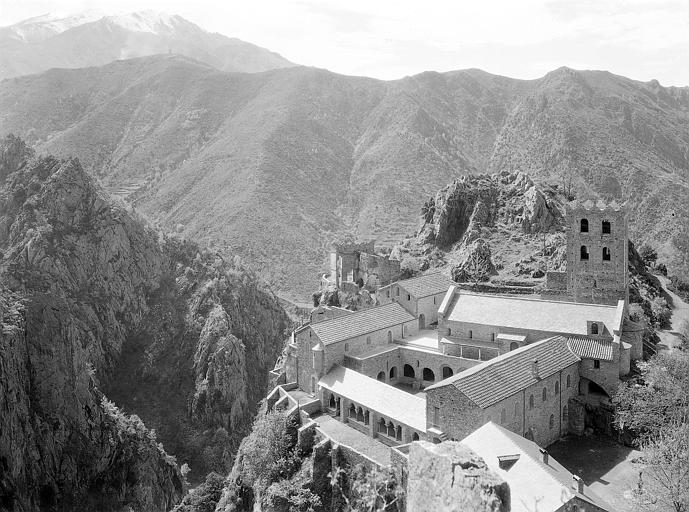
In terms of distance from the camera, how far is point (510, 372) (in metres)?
35.7

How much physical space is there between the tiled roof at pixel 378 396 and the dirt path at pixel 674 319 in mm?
23614

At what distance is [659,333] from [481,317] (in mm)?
18841

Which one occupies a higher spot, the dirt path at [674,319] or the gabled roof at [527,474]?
the gabled roof at [527,474]

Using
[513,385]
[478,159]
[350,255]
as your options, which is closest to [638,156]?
[478,159]

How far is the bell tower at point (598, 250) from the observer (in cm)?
4856

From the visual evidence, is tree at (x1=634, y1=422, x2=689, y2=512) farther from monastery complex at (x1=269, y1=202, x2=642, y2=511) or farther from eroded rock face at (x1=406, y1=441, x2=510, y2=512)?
eroded rock face at (x1=406, y1=441, x2=510, y2=512)

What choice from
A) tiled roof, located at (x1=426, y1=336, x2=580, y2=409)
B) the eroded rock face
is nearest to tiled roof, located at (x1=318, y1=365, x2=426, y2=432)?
tiled roof, located at (x1=426, y1=336, x2=580, y2=409)

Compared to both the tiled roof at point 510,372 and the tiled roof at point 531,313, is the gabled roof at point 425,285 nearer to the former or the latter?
the tiled roof at point 531,313

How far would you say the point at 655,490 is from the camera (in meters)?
26.8

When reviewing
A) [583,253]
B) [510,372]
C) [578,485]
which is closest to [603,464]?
[510,372]

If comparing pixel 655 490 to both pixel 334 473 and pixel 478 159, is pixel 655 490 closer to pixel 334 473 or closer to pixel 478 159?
pixel 334 473

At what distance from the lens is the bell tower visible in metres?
48.6

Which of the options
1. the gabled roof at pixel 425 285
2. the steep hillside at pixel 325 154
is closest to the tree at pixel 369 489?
the gabled roof at pixel 425 285

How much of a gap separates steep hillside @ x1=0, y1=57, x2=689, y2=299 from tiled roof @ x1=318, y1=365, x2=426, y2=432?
237 ft
